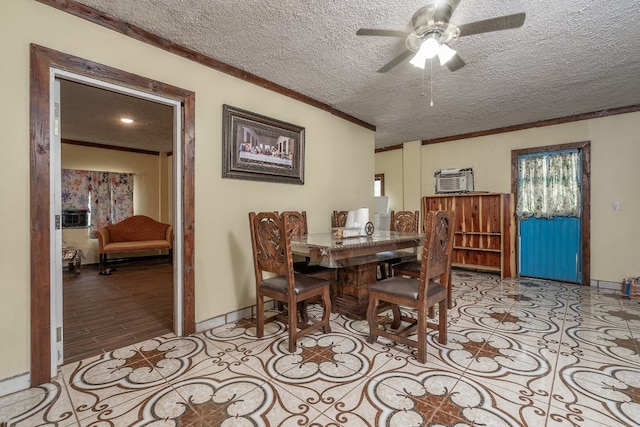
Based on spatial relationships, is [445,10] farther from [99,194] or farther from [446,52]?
[99,194]

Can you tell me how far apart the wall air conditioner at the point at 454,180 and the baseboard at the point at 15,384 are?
5.44m

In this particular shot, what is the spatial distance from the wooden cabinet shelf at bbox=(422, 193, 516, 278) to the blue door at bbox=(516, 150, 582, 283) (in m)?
0.23

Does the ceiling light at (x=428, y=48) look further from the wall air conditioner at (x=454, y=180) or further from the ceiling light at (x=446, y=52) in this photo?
the wall air conditioner at (x=454, y=180)

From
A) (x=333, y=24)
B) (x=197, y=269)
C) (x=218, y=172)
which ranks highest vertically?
(x=333, y=24)

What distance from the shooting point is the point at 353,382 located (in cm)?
168

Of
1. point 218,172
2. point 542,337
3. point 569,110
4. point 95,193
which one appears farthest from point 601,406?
point 95,193

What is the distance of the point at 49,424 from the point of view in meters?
1.36

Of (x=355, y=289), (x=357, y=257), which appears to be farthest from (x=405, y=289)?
(x=355, y=289)

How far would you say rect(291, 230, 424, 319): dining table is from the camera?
222cm

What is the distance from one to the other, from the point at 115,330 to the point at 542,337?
Answer: 358 cm

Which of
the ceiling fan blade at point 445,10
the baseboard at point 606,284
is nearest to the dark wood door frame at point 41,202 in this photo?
the ceiling fan blade at point 445,10

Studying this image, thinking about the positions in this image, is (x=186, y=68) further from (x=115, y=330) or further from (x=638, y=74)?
(x=638, y=74)

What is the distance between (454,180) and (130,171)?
21.8 feet

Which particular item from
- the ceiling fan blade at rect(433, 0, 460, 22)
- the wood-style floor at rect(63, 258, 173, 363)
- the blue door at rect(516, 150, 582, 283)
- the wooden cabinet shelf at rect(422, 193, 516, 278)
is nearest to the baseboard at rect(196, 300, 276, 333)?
the wood-style floor at rect(63, 258, 173, 363)
